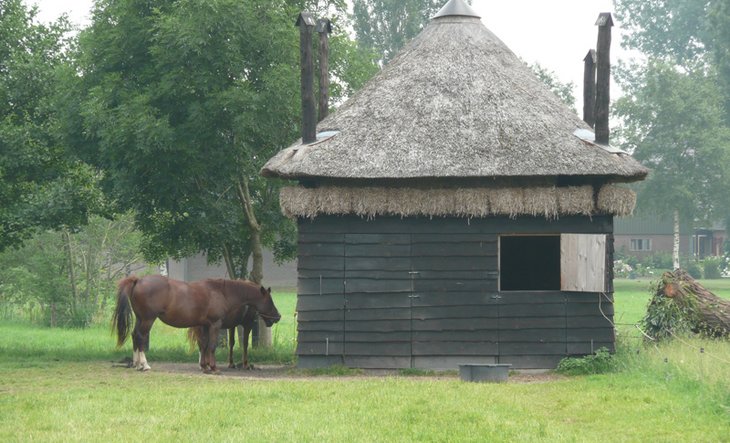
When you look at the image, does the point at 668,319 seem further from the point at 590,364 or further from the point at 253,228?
the point at 253,228

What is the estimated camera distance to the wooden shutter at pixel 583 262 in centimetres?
1844

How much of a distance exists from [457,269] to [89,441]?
8584 mm

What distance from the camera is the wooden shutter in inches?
726

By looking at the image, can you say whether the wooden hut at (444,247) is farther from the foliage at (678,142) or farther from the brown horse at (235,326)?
the foliage at (678,142)

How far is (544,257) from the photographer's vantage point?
960 inches

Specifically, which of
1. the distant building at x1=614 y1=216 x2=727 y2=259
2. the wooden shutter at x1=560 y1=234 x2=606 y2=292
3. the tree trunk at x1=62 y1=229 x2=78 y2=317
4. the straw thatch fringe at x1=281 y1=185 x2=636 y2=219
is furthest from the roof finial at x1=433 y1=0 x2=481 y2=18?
the distant building at x1=614 y1=216 x2=727 y2=259

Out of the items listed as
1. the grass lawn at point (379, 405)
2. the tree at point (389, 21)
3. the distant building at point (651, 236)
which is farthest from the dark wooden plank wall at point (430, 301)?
the distant building at point (651, 236)

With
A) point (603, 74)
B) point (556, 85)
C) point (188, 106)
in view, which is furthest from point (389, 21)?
point (603, 74)

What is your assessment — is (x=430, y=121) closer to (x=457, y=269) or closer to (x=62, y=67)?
(x=457, y=269)

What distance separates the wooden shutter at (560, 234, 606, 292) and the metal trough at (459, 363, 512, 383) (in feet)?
7.80

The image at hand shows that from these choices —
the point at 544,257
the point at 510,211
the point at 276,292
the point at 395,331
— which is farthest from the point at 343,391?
the point at 276,292

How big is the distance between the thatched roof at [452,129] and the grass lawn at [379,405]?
127 inches

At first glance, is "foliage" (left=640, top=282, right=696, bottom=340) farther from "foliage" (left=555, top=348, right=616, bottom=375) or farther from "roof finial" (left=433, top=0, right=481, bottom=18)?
"roof finial" (left=433, top=0, right=481, bottom=18)

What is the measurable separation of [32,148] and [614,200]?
11.5 meters
